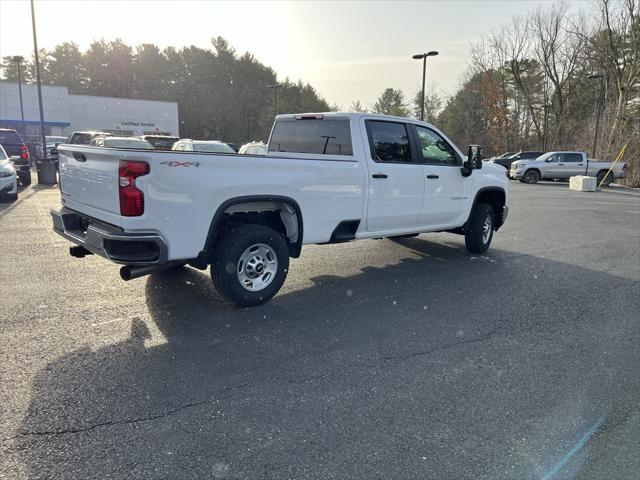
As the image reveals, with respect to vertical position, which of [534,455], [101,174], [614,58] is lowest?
[534,455]

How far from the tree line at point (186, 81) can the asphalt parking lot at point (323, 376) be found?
61007 millimetres

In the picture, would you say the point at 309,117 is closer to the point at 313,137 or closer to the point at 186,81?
the point at 313,137

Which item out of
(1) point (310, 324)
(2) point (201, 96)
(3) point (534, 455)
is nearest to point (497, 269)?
(1) point (310, 324)

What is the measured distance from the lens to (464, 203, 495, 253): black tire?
772cm

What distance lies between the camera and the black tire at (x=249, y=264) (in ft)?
15.3

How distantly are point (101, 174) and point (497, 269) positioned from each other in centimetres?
549

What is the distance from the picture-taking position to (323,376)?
11.8 feet

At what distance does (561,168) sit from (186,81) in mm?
54724

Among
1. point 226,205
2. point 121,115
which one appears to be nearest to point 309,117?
point 226,205

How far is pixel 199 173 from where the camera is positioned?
4.21 meters

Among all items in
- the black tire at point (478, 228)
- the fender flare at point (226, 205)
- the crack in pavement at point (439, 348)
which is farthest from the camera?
the black tire at point (478, 228)

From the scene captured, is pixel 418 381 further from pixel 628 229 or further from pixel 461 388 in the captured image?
pixel 628 229

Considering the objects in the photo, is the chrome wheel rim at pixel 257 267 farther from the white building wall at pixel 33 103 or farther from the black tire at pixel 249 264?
the white building wall at pixel 33 103

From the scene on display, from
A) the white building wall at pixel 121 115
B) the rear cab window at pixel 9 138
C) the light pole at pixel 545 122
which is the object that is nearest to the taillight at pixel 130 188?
the rear cab window at pixel 9 138
